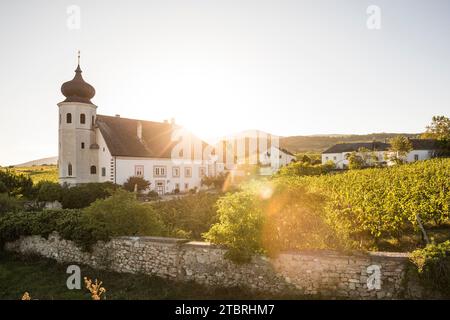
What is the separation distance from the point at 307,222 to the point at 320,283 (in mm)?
2433

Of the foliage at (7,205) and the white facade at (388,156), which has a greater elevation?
the white facade at (388,156)

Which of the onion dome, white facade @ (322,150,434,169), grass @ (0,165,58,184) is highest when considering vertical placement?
the onion dome

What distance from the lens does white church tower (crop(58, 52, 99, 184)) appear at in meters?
35.2

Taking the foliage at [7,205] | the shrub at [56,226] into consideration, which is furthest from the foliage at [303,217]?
the foliage at [7,205]

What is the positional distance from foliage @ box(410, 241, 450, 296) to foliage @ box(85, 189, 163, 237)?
981 cm

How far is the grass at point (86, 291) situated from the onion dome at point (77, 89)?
2433 centimetres

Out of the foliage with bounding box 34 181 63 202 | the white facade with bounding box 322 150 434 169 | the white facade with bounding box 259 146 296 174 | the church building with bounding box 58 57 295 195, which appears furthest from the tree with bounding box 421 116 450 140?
the foliage with bounding box 34 181 63 202

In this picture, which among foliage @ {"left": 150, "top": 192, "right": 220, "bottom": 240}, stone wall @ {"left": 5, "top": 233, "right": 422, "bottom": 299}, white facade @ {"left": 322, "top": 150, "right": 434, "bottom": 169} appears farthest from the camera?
white facade @ {"left": 322, "top": 150, "right": 434, "bottom": 169}

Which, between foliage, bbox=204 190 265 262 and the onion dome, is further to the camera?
the onion dome

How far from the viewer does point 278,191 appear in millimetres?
11641

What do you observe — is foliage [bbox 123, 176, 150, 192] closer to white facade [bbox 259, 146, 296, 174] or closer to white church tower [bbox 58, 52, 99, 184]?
white church tower [bbox 58, 52, 99, 184]

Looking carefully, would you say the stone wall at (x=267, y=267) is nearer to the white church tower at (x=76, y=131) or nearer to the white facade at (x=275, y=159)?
the white church tower at (x=76, y=131)

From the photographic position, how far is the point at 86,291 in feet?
37.5

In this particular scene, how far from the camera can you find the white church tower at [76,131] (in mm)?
35219
